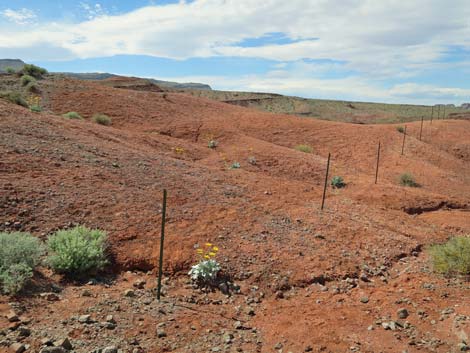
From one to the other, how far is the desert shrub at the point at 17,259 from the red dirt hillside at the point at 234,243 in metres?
0.22

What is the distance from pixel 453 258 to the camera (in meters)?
5.83

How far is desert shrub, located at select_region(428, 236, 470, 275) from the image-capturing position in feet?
18.4

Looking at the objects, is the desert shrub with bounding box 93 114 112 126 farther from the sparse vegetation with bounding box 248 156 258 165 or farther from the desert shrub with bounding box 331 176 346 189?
the desert shrub with bounding box 331 176 346 189

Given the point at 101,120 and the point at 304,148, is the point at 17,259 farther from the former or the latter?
the point at 304,148

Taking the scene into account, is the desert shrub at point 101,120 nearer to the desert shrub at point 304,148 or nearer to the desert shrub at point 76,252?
the desert shrub at point 304,148

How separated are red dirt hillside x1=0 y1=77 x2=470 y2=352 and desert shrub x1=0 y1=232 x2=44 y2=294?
0.22m

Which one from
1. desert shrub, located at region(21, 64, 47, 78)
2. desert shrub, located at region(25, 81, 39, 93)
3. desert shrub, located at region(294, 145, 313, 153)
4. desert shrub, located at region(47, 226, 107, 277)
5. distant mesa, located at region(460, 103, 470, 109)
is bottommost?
desert shrub, located at region(47, 226, 107, 277)

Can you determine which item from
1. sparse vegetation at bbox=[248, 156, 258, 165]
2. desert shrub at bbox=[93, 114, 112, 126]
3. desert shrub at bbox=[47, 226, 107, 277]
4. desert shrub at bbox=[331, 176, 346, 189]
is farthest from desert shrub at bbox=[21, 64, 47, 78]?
desert shrub at bbox=[47, 226, 107, 277]

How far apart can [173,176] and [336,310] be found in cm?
493

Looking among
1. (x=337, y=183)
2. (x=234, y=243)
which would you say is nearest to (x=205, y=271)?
(x=234, y=243)

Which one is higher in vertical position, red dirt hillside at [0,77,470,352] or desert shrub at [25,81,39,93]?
desert shrub at [25,81,39,93]

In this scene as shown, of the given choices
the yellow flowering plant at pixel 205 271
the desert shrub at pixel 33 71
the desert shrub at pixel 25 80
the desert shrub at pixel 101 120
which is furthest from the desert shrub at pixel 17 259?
the desert shrub at pixel 33 71

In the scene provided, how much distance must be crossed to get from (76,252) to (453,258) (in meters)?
5.58

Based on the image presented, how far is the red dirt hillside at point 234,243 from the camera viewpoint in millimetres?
4234
